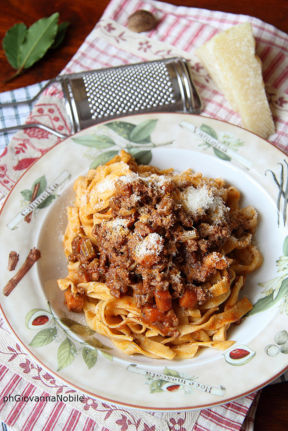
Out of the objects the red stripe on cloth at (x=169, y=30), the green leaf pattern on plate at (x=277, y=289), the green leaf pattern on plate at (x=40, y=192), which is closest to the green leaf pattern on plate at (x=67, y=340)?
the green leaf pattern on plate at (x=40, y=192)

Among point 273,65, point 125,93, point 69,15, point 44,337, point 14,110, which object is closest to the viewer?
point 44,337

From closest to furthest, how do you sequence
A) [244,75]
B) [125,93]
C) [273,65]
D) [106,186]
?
[106,186] → [244,75] → [125,93] → [273,65]

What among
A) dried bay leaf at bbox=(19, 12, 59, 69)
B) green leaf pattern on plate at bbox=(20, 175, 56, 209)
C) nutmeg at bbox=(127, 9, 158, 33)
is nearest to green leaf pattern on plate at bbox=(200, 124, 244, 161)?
green leaf pattern on plate at bbox=(20, 175, 56, 209)

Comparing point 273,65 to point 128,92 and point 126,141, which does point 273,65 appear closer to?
point 128,92

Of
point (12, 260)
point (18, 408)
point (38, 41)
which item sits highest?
point (38, 41)

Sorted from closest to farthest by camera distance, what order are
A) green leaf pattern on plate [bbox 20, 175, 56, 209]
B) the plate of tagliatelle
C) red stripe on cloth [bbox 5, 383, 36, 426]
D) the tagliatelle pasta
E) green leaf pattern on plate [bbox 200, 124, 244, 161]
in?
1. the plate of tagliatelle
2. the tagliatelle pasta
3. red stripe on cloth [bbox 5, 383, 36, 426]
4. green leaf pattern on plate [bbox 20, 175, 56, 209]
5. green leaf pattern on plate [bbox 200, 124, 244, 161]

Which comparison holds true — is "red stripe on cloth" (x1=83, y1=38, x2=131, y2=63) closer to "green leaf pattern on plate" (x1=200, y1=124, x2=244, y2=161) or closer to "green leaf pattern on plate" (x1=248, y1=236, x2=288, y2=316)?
"green leaf pattern on plate" (x1=200, y1=124, x2=244, y2=161)

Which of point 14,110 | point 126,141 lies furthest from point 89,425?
point 14,110
